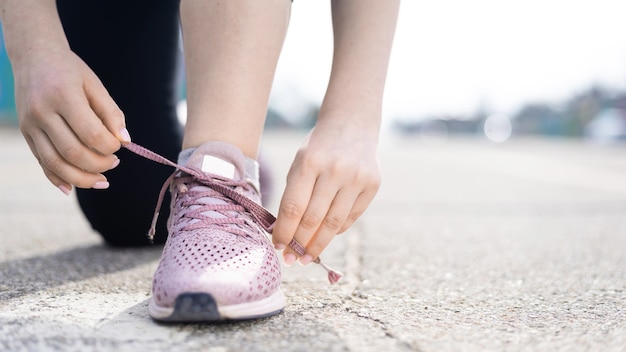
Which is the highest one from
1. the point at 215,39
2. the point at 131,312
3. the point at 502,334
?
the point at 215,39

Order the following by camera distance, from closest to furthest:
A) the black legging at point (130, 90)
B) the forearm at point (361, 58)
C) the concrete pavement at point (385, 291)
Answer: the concrete pavement at point (385, 291) → the forearm at point (361, 58) → the black legging at point (130, 90)

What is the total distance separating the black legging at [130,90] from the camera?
148 cm

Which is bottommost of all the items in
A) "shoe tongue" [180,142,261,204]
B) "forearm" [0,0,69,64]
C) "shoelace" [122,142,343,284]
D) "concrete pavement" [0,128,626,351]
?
"concrete pavement" [0,128,626,351]

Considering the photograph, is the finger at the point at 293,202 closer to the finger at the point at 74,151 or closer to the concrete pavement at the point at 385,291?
the concrete pavement at the point at 385,291

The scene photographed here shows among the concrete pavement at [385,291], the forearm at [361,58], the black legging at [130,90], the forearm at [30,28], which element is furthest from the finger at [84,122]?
the black legging at [130,90]

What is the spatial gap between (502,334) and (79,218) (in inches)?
62.4

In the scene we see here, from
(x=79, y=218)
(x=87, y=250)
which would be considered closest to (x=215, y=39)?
(x=87, y=250)

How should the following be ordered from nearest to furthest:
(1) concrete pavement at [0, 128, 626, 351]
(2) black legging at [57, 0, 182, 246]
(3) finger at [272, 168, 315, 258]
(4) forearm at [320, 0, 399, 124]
→ (1) concrete pavement at [0, 128, 626, 351] < (3) finger at [272, 168, 315, 258] < (4) forearm at [320, 0, 399, 124] < (2) black legging at [57, 0, 182, 246]

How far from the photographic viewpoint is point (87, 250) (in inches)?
57.8

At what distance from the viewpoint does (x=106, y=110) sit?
2.86 feet

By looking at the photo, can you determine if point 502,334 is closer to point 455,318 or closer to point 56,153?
point 455,318

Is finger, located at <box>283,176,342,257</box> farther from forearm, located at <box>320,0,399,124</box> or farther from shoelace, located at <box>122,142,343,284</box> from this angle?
forearm, located at <box>320,0,399,124</box>

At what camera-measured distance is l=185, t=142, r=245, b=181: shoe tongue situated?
954 millimetres

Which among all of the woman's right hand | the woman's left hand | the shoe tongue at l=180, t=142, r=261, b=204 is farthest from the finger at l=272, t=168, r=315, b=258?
the woman's right hand
